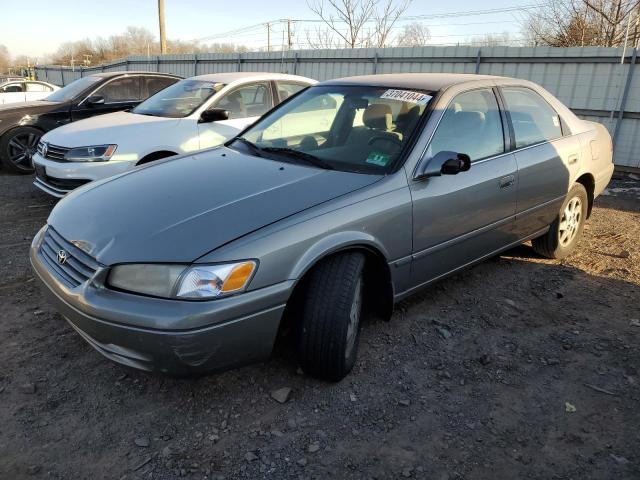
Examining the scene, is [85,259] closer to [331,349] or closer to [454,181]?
[331,349]

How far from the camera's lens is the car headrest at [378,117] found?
3301 millimetres

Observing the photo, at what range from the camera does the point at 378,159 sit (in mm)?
3062

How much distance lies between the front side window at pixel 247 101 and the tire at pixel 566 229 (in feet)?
11.9

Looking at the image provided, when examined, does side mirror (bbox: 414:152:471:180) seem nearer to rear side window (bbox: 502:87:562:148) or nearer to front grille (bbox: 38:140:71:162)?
rear side window (bbox: 502:87:562:148)

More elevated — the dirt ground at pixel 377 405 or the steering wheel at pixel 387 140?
the steering wheel at pixel 387 140

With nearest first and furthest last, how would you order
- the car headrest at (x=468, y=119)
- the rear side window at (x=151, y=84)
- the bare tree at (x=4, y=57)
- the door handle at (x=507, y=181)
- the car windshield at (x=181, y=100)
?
the car headrest at (x=468, y=119) → the door handle at (x=507, y=181) → the car windshield at (x=181, y=100) → the rear side window at (x=151, y=84) → the bare tree at (x=4, y=57)

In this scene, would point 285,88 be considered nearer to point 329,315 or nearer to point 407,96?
point 407,96

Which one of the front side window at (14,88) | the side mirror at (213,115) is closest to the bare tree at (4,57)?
the front side window at (14,88)

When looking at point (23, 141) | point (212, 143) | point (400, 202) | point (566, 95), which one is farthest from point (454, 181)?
point (23, 141)

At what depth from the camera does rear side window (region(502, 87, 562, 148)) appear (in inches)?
151

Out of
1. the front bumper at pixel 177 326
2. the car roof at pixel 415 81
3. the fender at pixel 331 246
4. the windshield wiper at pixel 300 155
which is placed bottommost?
the front bumper at pixel 177 326

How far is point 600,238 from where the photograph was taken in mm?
5199

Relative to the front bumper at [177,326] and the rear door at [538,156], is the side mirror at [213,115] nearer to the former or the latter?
the rear door at [538,156]

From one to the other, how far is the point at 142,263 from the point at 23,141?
701 cm
